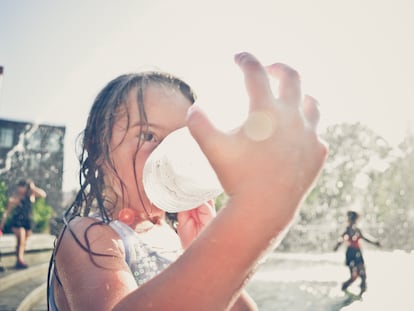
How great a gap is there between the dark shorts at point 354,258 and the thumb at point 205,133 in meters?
8.89

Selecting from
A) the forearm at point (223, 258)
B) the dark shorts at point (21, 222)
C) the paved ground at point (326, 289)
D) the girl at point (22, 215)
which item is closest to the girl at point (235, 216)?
the forearm at point (223, 258)

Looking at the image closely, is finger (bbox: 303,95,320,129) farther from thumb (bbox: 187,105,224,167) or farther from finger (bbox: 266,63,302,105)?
thumb (bbox: 187,105,224,167)

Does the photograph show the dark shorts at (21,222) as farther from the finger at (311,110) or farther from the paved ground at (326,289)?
the finger at (311,110)

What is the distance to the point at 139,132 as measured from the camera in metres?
1.36

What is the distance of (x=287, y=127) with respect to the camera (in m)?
0.69

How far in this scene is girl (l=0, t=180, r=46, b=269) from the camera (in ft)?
30.4

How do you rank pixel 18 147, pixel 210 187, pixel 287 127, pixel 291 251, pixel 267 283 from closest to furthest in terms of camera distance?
pixel 287 127
pixel 210 187
pixel 267 283
pixel 291 251
pixel 18 147

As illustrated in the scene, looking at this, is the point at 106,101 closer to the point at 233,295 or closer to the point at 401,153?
the point at 233,295

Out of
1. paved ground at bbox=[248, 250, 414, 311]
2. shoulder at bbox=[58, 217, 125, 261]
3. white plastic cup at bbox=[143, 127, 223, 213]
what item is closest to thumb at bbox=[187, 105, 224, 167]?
shoulder at bbox=[58, 217, 125, 261]

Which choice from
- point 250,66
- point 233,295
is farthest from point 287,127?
point 233,295

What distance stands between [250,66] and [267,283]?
9.69 m

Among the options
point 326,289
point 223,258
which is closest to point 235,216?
point 223,258

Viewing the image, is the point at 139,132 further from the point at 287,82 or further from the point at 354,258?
the point at 354,258

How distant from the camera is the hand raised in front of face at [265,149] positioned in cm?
67
